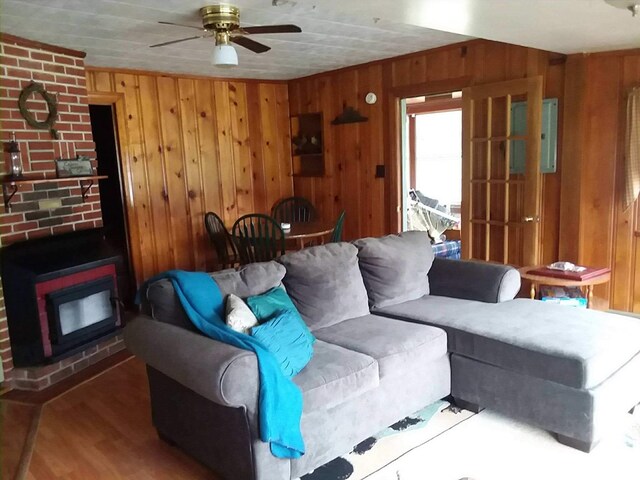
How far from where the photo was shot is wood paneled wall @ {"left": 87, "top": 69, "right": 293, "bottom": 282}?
5.03 meters

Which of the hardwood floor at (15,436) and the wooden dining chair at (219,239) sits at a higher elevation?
the wooden dining chair at (219,239)

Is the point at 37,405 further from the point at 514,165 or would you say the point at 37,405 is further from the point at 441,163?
the point at 441,163

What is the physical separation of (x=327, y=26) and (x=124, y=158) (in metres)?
2.36

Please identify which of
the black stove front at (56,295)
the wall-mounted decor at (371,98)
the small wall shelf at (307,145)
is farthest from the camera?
the small wall shelf at (307,145)

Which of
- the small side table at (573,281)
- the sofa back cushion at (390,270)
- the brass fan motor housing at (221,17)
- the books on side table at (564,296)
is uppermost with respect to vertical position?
the brass fan motor housing at (221,17)

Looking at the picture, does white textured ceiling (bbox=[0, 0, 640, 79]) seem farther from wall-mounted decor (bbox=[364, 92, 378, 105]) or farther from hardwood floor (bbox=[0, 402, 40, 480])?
hardwood floor (bbox=[0, 402, 40, 480])

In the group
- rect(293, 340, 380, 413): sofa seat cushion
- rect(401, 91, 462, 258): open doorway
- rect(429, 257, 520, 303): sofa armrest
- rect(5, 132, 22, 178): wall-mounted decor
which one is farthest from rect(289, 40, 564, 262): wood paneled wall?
rect(5, 132, 22, 178): wall-mounted decor

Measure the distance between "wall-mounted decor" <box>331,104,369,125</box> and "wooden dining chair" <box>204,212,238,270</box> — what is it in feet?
5.34

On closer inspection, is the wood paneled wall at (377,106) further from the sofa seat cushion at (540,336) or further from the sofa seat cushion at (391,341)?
the sofa seat cushion at (391,341)

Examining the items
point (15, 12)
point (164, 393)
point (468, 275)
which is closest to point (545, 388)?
point (468, 275)

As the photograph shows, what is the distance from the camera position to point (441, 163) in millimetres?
7871

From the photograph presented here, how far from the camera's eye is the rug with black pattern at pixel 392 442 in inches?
95.3

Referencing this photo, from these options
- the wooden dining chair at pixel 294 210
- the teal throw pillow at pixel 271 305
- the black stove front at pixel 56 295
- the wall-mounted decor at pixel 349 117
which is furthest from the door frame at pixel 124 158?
the teal throw pillow at pixel 271 305

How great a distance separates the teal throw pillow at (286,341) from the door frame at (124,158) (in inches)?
117
